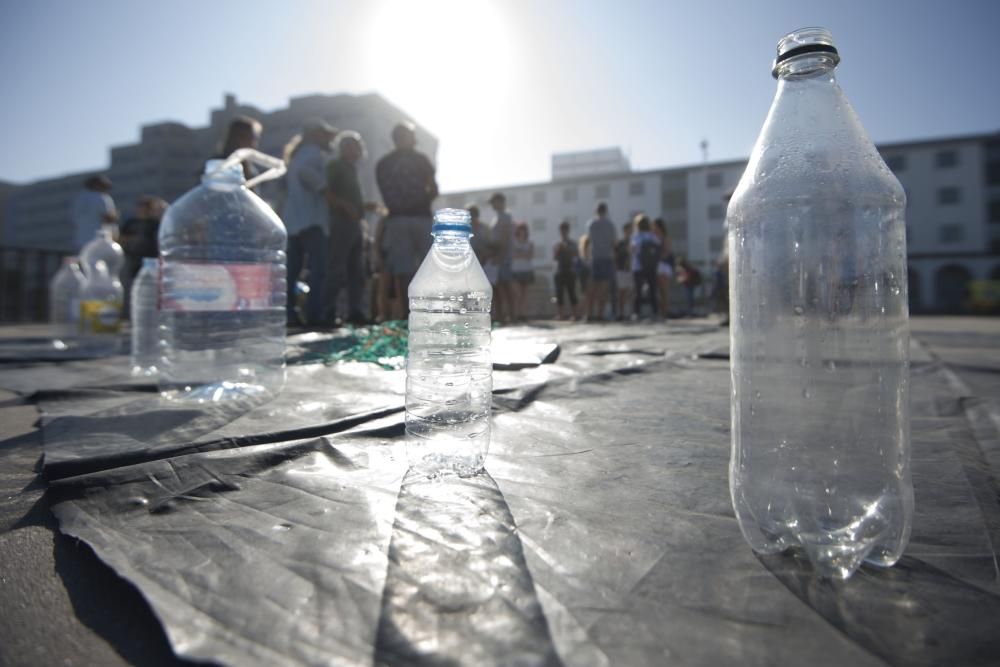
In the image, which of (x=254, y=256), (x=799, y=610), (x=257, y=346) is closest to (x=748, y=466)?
(x=799, y=610)

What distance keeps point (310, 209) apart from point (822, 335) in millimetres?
4103

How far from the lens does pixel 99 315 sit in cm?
370

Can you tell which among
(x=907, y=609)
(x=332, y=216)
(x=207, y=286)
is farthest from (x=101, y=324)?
(x=907, y=609)

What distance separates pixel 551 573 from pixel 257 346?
226 centimetres

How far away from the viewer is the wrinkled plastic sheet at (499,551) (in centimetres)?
58

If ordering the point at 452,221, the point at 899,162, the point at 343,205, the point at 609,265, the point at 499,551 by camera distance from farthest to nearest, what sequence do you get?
the point at 899,162 < the point at 609,265 < the point at 343,205 < the point at 452,221 < the point at 499,551

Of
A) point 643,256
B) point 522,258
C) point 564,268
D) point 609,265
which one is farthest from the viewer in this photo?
point 564,268

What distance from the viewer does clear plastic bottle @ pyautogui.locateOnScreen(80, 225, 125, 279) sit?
4.95 m

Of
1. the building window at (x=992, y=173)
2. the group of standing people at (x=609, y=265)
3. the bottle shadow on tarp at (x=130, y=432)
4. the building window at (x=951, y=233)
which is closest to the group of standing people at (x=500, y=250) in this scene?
the group of standing people at (x=609, y=265)

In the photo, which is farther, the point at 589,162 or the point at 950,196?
the point at 589,162

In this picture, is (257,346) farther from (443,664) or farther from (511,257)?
(511,257)

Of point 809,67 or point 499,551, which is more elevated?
point 809,67

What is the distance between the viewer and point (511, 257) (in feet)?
22.3

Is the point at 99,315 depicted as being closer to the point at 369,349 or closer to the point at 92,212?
the point at 369,349
